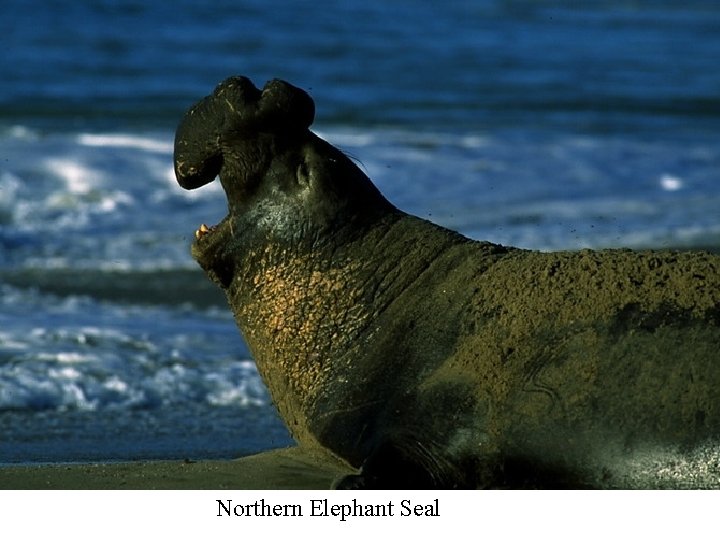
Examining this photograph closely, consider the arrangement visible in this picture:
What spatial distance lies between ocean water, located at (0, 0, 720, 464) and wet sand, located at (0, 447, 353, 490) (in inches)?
31.2

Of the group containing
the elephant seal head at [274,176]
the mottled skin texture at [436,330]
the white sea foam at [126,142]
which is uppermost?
the elephant seal head at [274,176]

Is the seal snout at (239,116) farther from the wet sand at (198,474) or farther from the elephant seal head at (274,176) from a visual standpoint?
the wet sand at (198,474)

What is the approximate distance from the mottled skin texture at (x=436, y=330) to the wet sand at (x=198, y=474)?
0.10 meters

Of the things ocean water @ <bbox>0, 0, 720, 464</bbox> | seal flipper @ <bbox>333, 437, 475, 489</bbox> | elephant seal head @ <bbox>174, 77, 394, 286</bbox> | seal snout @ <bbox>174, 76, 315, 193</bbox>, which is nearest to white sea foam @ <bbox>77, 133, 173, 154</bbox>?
ocean water @ <bbox>0, 0, 720, 464</bbox>

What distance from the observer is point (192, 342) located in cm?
800

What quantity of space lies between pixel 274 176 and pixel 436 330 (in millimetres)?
759

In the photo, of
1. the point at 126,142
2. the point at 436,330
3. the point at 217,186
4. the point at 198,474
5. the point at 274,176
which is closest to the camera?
the point at 436,330

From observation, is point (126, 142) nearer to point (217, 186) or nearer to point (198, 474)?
point (217, 186)

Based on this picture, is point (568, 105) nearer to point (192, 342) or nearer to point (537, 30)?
point (537, 30)

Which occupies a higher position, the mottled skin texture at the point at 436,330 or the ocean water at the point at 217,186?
the mottled skin texture at the point at 436,330

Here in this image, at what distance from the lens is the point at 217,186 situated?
44.7ft

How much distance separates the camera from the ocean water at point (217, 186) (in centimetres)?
713

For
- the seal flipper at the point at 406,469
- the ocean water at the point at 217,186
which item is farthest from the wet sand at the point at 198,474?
the ocean water at the point at 217,186

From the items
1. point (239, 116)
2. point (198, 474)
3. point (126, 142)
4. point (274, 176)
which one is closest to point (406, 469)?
point (198, 474)
